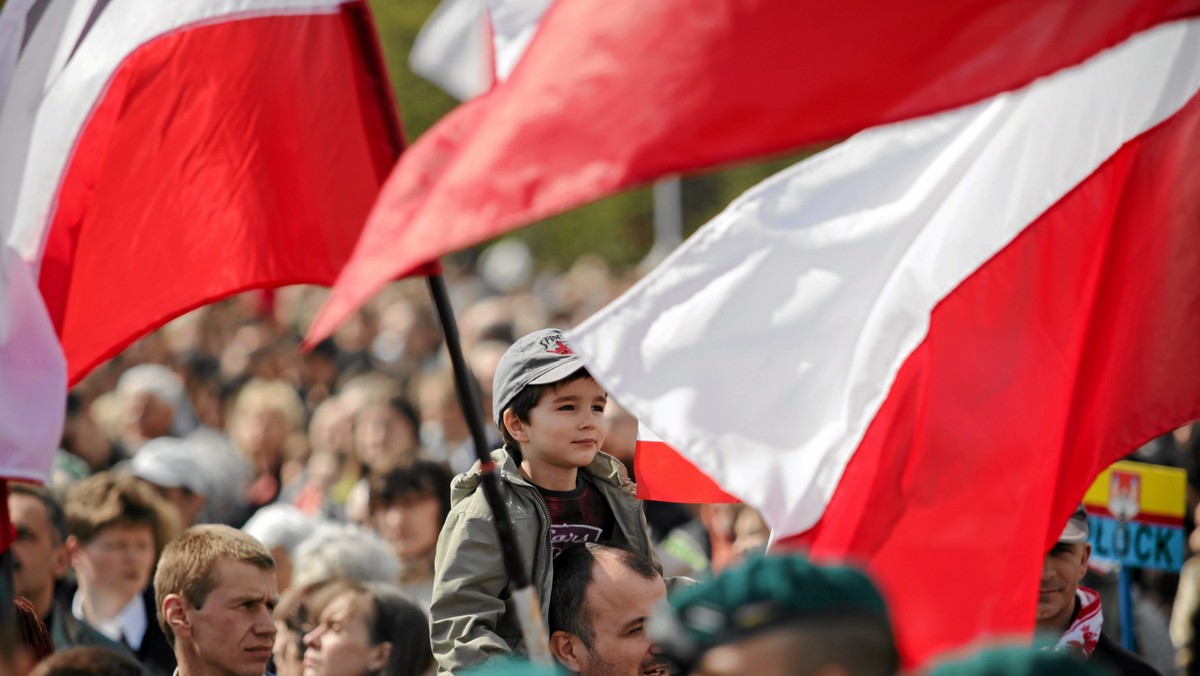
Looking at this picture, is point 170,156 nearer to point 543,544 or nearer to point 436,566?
point 436,566

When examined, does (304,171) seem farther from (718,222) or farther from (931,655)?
(931,655)

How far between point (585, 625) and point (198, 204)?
5.36ft

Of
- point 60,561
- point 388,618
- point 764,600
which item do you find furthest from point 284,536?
point 764,600

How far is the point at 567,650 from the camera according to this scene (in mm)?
4801

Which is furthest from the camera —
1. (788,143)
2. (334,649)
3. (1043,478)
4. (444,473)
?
(444,473)

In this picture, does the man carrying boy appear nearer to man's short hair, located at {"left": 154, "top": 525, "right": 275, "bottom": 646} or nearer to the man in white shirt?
man's short hair, located at {"left": 154, "top": 525, "right": 275, "bottom": 646}

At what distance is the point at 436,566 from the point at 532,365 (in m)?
0.71

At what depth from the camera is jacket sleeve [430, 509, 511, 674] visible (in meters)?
4.64

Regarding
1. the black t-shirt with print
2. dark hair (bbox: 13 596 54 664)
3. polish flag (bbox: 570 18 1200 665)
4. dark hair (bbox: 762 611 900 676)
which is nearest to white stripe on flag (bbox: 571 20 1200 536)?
polish flag (bbox: 570 18 1200 665)

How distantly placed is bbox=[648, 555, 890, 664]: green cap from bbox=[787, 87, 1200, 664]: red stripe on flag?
1.34 meters

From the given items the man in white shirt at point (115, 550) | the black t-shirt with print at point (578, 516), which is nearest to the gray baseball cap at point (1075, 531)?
the black t-shirt with print at point (578, 516)

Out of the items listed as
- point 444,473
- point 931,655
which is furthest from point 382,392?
point 931,655

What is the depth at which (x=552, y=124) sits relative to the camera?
11.5 ft

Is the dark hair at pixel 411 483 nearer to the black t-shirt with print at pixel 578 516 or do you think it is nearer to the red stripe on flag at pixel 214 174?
the black t-shirt with print at pixel 578 516
